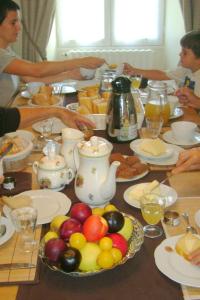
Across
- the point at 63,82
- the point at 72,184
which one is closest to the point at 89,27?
the point at 63,82

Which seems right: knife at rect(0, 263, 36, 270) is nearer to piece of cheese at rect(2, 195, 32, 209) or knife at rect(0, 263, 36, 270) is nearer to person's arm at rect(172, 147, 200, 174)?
piece of cheese at rect(2, 195, 32, 209)

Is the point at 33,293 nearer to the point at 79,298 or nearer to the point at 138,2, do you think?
the point at 79,298

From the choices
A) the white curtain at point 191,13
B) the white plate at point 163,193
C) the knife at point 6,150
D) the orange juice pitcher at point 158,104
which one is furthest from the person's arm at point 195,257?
the white curtain at point 191,13

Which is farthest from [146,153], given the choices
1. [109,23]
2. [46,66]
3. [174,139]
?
[109,23]

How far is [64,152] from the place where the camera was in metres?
1.40

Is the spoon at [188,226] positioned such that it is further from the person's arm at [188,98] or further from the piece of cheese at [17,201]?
the person's arm at [188,98]

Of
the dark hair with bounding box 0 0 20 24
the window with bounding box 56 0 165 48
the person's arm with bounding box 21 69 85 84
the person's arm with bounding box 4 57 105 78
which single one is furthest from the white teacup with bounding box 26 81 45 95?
the window with bounding box 56 0 165 48

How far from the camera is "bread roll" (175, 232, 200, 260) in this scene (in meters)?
0.95

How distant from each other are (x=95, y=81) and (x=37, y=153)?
1.18 meters

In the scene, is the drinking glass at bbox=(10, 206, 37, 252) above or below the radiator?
below

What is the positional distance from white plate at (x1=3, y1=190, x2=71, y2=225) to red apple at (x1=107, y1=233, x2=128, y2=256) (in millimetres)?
232

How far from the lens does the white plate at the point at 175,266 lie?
87cm

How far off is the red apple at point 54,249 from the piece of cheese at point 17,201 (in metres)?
0.26

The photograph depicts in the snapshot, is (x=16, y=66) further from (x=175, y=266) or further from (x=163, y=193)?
(x=175, y=266)
